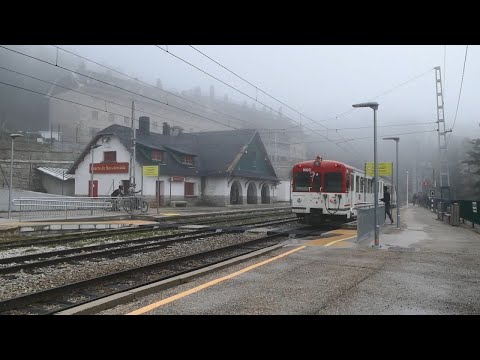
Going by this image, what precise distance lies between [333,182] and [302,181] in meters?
1.40

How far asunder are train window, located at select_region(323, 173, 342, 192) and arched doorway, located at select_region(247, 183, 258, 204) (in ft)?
99.7

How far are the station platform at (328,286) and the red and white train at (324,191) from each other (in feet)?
21.9

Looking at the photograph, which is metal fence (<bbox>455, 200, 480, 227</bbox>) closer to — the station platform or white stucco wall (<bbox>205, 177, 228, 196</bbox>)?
the station platform

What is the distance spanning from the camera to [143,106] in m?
75.5

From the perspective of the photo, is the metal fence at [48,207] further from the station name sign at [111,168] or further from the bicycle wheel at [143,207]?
the station name sign at [111,168]

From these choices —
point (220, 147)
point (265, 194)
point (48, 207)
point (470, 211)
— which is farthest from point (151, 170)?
point (265, 194)

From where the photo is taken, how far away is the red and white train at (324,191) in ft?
56.1

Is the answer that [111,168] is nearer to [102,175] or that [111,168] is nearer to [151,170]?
[102,175]

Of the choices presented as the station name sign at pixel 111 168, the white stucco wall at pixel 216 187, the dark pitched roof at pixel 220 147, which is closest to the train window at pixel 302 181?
the station name sign at pixel 111 168

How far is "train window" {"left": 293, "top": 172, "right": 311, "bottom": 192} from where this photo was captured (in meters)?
17.9
